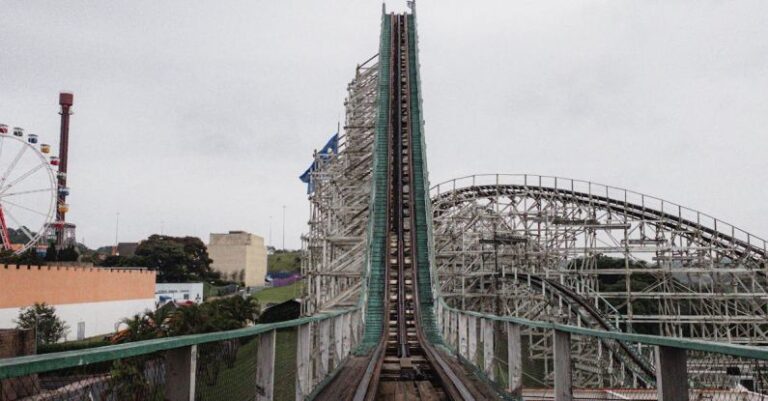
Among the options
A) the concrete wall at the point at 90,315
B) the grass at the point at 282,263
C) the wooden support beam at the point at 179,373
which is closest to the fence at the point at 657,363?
the wooden support beam at the point at 179,373

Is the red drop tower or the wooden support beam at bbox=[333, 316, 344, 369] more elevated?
the red drop tower

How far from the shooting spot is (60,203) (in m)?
57.4

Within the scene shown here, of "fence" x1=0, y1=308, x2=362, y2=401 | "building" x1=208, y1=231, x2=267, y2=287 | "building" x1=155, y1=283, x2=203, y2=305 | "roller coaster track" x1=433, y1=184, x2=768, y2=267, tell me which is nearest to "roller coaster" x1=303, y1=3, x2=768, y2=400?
"roller coaster track" x1=433, y1=184, x2=768, y2=267

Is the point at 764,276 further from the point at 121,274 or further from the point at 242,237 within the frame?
the point at 242,237

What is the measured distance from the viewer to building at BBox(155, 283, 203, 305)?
157ft

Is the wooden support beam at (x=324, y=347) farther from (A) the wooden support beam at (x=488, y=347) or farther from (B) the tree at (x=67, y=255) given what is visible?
(B) the tree at (x=67, y=255)

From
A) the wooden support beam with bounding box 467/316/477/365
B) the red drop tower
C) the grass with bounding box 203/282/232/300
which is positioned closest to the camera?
the wooden support beam with bounding box 467/316/477/365

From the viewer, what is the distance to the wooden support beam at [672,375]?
2.90 m

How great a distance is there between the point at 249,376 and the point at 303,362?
4.52 ft

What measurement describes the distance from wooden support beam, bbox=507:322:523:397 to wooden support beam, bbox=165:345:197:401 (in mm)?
3602

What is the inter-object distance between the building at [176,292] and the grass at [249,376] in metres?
44.1

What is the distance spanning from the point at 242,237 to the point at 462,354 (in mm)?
80088

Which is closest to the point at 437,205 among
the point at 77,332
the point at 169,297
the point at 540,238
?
the point at 540,238

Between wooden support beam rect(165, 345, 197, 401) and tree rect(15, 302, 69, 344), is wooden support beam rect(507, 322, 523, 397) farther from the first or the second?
tree rect(15, 302, 69, 344)
